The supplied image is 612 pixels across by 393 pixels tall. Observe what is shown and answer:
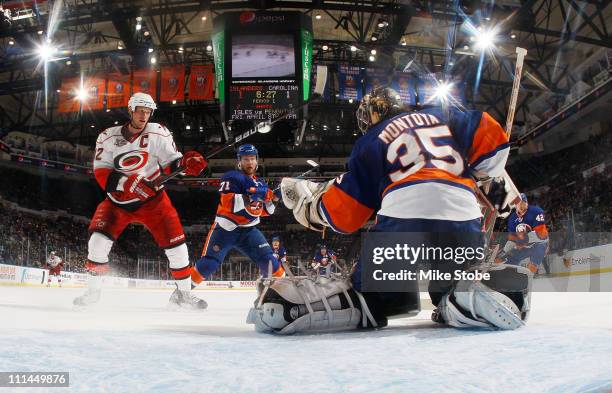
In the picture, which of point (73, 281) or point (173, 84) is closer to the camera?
point (73, 281)

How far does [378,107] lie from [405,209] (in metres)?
0.44

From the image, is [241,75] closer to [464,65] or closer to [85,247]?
[464,65]

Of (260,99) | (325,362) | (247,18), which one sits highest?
(247,18)

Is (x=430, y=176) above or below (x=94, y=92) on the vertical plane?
below

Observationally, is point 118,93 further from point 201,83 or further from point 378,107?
point 378,107

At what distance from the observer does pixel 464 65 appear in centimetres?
1358

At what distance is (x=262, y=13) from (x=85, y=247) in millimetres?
11043

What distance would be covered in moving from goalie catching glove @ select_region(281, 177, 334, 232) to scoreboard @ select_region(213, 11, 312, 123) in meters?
5.88

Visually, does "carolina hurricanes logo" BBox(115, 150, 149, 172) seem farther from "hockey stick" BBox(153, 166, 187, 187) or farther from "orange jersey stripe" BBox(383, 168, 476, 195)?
"orange jersey stripe" BBox(383, 168, 476, 195)

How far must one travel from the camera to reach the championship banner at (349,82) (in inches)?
466

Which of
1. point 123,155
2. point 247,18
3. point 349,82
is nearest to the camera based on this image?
point 123,155

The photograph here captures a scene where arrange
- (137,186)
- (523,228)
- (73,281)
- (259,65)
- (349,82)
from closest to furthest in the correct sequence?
(137,186), (523,228), (259,65), (73,281), (349,82)

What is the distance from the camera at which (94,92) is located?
38.7ft

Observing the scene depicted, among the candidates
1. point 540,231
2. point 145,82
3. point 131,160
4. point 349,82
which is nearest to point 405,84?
point 349,82
